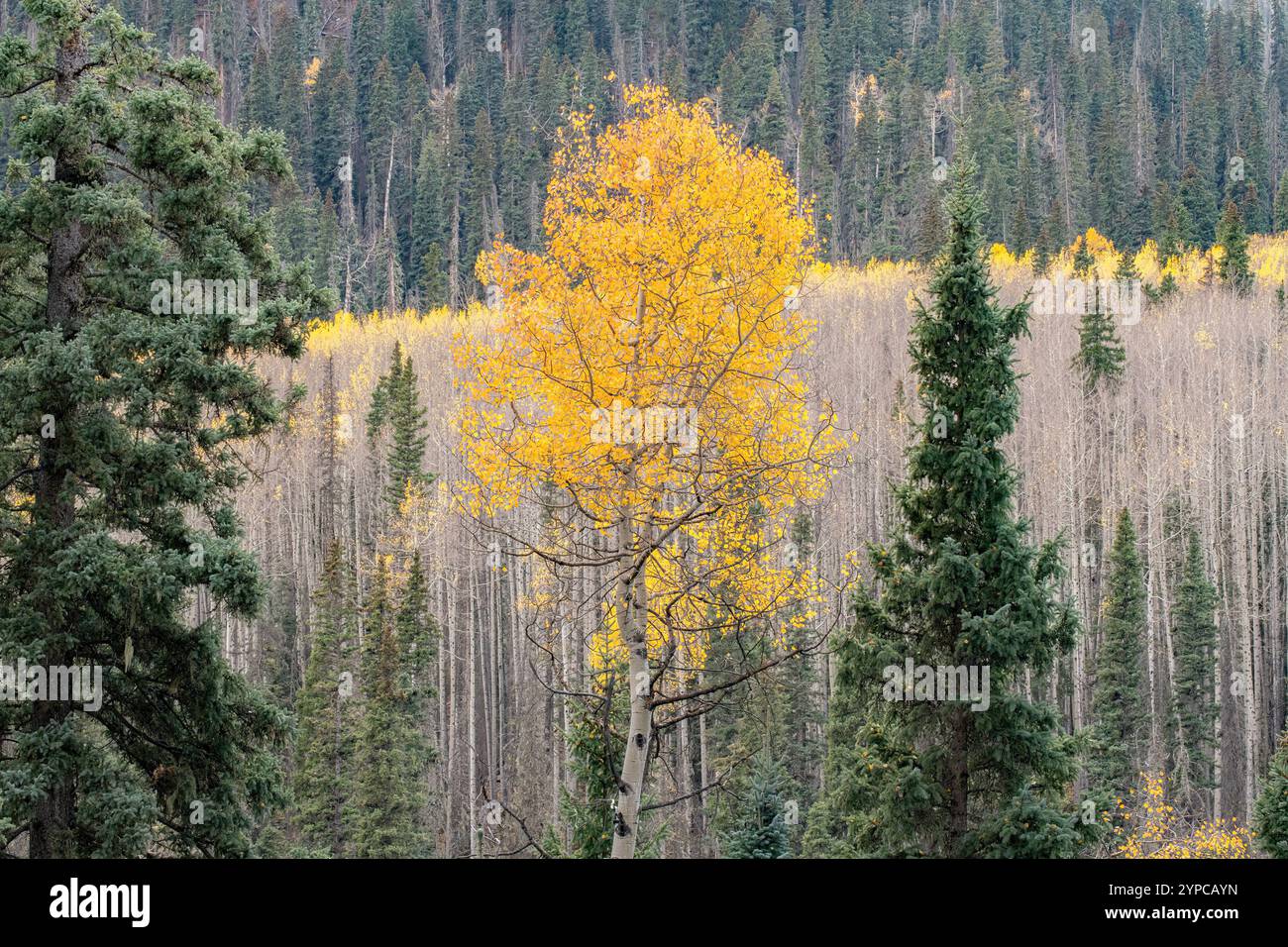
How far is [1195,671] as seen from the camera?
43.5 metres

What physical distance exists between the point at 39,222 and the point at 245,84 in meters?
136

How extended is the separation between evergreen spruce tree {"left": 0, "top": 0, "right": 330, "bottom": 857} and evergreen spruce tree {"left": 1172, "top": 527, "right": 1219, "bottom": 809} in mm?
35927

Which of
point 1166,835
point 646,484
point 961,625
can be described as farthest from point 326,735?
point 646,484

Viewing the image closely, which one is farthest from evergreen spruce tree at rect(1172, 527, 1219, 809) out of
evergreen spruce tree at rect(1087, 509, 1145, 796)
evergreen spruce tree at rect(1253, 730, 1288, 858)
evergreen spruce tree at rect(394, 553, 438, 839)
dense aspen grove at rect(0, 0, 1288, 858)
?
evergreen spruce tree at rect(394, 553, 438, 839)

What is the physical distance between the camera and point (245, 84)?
13900 centimetres

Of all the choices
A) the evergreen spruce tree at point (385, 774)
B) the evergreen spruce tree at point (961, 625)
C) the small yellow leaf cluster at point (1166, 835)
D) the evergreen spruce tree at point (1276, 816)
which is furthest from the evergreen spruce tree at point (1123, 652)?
the evergreen spruce tree at point (961, 625)

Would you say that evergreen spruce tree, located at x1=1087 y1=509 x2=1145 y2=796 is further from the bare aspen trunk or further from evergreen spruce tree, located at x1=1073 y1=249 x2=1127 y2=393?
the bare aspen trunk

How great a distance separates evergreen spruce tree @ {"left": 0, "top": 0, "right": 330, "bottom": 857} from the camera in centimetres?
1264

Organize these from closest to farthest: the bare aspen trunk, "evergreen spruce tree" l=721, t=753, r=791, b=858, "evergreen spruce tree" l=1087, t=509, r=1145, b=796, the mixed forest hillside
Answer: the bare aspen trunk
"evergreen spruce tree" l=721, t=753, r=791, b=858
"evergreen spruce tree" l=1087, t=509, r=1145, b=796
the mixed forest hillside

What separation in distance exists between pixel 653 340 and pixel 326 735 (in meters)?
28.8

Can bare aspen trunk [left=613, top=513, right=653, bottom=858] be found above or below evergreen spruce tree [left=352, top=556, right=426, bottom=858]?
above

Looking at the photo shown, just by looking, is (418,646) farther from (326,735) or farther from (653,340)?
(653,340)

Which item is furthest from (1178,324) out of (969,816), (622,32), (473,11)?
(473,11)

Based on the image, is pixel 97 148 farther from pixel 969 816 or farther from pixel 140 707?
pixel 969 816
